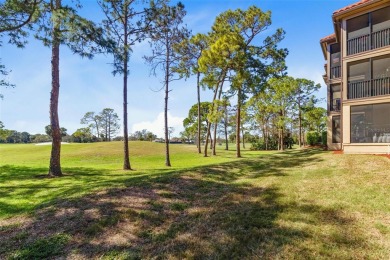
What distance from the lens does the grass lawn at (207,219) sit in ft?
15.2

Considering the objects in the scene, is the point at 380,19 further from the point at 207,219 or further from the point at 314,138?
the point at 314,138

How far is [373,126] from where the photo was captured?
593 inches

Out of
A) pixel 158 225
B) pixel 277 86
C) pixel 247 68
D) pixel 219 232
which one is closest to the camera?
pixel 219 232

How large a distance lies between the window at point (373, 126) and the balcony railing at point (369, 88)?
26.8 inches

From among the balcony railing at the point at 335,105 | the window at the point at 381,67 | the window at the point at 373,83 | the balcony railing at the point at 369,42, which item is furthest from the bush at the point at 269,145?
the balcony railing at the point at 369,42

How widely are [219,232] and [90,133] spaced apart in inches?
3043

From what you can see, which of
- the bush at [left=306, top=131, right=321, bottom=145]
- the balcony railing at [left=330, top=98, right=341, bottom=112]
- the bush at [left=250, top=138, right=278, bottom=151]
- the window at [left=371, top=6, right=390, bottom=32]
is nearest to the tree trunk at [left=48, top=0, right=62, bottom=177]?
the window at [left=371, top=6, right=390, bottom=32]

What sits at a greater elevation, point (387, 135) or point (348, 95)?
point (348, 95)

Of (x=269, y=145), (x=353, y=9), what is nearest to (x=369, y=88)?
(x=353, y=9)

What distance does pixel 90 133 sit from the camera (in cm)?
7550

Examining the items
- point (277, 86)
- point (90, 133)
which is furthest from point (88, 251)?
point (90, 133)

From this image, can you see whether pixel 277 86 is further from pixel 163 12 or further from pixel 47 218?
pixel 47 218

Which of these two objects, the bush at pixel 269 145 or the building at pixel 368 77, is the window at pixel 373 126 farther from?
the bush at pixel 269 145

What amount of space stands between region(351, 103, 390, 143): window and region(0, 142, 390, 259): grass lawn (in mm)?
5806
